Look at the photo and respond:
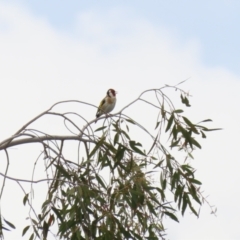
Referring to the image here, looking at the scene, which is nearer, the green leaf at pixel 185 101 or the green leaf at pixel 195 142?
the green leaf at pixel 195 142

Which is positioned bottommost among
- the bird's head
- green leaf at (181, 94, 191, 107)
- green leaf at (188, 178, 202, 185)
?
green leaf at (188, 178, 202, 185)

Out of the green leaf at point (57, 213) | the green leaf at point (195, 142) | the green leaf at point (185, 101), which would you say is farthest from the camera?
the green leaf at point (185, 101)

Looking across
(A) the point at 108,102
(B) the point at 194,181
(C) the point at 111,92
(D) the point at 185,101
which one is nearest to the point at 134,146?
(B) the point at 194,181

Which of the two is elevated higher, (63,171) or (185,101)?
(185,101)

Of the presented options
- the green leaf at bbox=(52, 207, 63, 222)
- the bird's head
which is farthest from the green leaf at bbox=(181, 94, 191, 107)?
the bird's head

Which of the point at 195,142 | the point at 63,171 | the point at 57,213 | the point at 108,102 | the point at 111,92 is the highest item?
the point at 111,92

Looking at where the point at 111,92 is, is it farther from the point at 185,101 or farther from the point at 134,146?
the point at 134,146

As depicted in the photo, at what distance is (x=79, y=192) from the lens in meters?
4.73

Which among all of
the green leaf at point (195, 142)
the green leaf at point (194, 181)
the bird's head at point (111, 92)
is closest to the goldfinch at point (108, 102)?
the bird's head at point (111, 92)

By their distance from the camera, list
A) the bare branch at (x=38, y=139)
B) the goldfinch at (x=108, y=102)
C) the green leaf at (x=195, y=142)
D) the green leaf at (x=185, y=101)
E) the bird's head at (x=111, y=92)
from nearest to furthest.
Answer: the bare branch at (x=38, y=139)
the green leaf at (x=195, y=142)
the green leaf at (x=185, y=101)
the goldfinch at (x=108, y=102)
the bird's head at (x=111, y=92)

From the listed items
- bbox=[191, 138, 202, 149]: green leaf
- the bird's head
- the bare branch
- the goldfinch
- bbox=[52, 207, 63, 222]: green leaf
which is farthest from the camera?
the bird's head

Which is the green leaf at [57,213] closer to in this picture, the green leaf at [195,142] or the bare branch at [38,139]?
the bare branch at [38,139]

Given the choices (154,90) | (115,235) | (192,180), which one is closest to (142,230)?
(115,235)

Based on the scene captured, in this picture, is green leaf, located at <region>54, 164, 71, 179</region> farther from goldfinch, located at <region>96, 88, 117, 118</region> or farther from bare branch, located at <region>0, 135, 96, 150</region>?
goldfinch, located at <region>96, 88, 117, 118</region>
